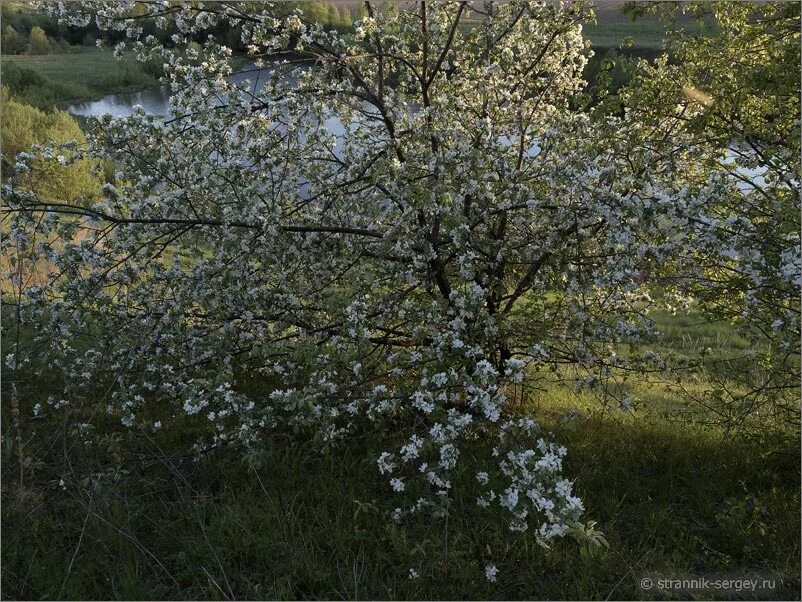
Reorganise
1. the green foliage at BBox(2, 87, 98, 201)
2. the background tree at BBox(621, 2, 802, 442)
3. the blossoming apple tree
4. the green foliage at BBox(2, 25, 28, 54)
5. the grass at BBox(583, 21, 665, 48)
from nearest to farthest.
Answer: the background tree at BBox(621, 2, 802, 442), the blossoming apple tree, the grass at BBox(583, 21, 665, 48), the green foliage at BBox(2, 87, 98, 201), the green foliage at BBox(2, 25, 28, 54)

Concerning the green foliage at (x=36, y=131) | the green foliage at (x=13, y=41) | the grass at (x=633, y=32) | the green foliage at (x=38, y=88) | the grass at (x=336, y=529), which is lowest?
the grass at (x=336, y=529)

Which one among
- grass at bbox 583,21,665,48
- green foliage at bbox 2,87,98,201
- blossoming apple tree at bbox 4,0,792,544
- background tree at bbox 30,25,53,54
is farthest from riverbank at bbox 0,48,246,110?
blossoming apple tree at bbox 4,0,792,544

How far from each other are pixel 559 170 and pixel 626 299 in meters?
1.23

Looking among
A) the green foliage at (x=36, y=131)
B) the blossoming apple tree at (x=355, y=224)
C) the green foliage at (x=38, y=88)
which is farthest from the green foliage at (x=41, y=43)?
the blossoming apple tree at (x=355, y=224)

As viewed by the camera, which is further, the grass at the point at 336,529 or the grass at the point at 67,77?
the grass at the point at 67,77

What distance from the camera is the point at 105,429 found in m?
4.73

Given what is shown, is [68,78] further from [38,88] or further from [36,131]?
[36,131]

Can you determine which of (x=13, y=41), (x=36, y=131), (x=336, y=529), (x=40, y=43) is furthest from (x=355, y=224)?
(x=40, y=43)

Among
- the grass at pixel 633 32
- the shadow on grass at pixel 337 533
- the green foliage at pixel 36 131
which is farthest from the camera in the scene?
the green foliage at pixel 36 131

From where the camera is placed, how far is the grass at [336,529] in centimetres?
311

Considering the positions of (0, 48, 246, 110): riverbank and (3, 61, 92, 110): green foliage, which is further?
(0, 48, 246, 110): riverbank

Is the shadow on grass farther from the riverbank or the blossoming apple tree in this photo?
→ the riverbank

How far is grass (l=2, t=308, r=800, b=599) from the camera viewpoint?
3107 millimetres

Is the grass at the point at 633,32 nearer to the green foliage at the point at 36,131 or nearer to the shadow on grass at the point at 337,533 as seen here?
the shadow on grass at the point at 337,533
